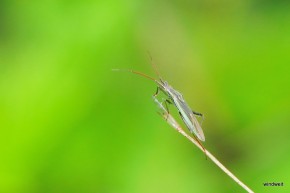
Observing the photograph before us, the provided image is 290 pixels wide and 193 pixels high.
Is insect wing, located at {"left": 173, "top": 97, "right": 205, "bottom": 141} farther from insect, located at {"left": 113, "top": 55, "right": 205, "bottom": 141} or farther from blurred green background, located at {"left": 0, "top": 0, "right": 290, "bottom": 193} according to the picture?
blurred green background, located at {"left": 0, "top": 0, "right": 290, "bottom": 193}

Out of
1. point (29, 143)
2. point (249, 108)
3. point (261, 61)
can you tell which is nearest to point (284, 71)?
point (261, 61)

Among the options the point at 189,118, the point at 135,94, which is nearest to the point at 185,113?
the point at 189,118

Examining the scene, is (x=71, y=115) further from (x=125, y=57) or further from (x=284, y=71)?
(x=284, y=71)

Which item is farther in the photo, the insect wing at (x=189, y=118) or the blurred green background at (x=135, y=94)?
the blurred green background at (x=135, y=94)

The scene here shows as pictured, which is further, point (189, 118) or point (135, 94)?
point (135, 94)

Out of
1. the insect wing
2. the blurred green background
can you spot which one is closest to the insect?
the insect wing

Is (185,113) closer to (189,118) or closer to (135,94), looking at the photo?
(189,118)

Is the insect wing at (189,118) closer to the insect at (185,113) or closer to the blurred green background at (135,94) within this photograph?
the insect at (185,113)

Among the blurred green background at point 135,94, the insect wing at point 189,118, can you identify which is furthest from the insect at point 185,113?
the blurred green background at point 135,94
